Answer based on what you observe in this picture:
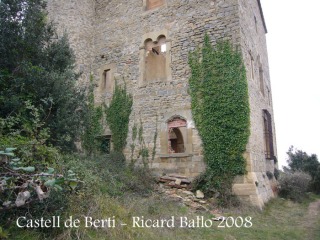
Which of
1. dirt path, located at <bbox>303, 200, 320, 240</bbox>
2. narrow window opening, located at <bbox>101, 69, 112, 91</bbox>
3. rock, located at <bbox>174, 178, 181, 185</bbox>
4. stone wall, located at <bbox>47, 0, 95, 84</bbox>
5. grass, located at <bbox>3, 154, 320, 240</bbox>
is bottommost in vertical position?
dirt path, located at <bbox>303, 200, 320, 240</bbox>

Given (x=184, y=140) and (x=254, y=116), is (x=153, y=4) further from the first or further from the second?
(x=254, y=116)

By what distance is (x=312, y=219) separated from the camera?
766 centimetres

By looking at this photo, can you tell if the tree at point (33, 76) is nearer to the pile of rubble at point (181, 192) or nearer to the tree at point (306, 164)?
the pile of rubble at point (181, 192)

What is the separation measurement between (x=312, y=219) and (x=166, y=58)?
23.3 feet

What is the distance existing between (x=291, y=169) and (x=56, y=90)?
1489 centimetres

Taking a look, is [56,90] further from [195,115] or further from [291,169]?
[291,169]

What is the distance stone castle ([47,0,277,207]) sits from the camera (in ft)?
30.6

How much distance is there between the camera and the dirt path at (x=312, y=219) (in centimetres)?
635

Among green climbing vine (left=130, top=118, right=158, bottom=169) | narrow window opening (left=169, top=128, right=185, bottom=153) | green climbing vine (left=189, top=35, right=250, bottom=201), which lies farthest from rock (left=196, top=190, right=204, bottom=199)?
narrow window opening (left=169, top=128, right=185, bottom=153)

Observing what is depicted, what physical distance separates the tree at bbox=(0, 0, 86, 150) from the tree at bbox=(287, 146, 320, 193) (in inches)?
471

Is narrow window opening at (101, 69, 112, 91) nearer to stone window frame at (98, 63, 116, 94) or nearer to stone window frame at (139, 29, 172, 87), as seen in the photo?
stone window frame at (98, 63, 116, 94)

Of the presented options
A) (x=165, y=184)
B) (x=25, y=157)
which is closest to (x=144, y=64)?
(x=165, y=184)

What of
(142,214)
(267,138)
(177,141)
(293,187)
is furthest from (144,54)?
(293,187)

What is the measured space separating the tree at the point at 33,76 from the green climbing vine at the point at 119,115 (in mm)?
3338
